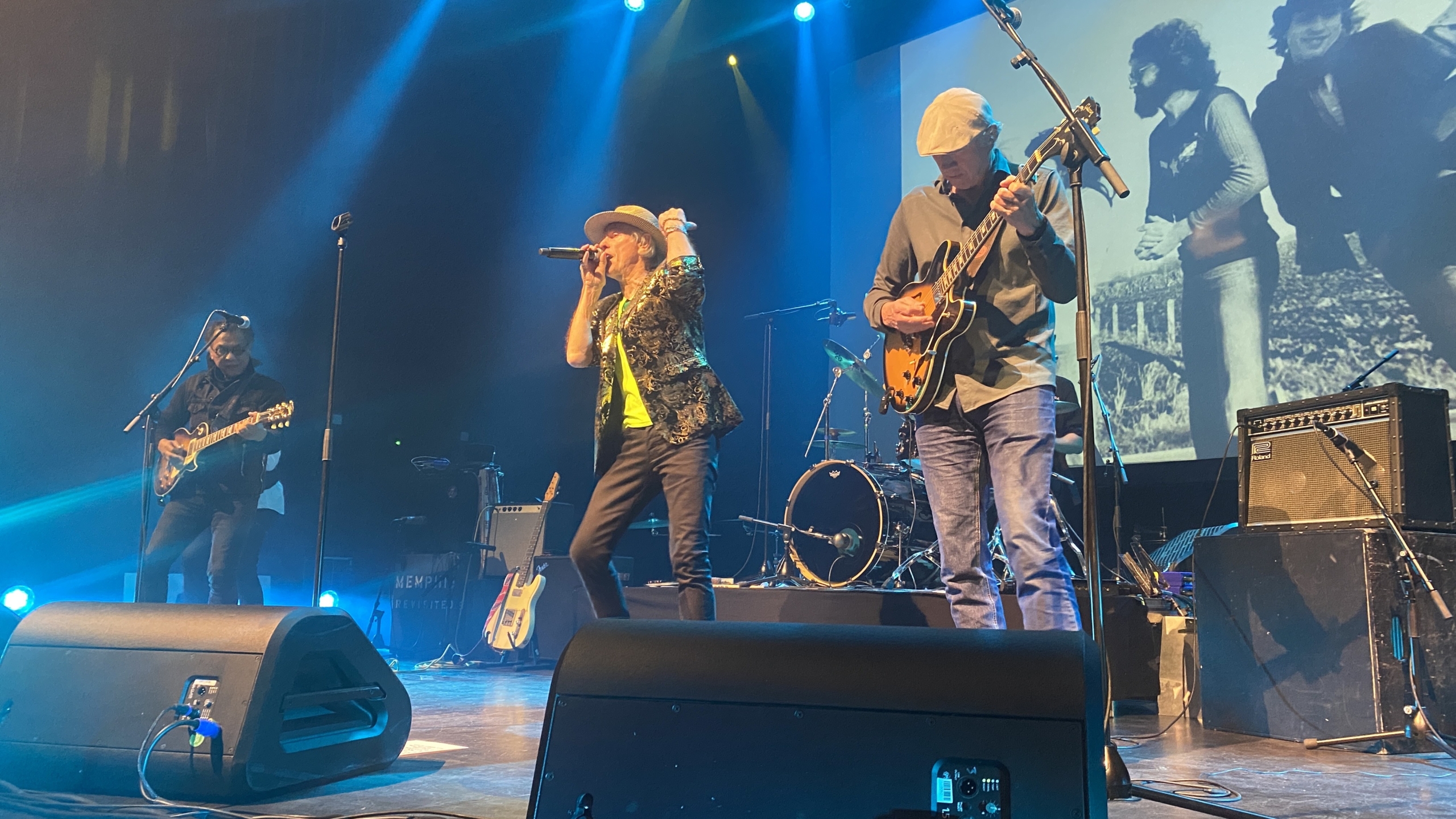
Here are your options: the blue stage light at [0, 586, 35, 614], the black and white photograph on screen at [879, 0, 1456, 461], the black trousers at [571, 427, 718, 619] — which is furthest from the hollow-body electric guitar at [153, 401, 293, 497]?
the black and white photograph on screen at [879, 0, 1456, 461]

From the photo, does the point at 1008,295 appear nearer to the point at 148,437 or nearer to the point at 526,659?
the point at 148,437

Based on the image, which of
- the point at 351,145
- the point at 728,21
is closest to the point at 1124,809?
the point at 351,145

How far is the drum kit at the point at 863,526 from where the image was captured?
5.82 meters

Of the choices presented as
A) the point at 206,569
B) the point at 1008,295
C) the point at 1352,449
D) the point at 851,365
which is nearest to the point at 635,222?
the point at 1008,295

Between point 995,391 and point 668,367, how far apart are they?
44.3 inches

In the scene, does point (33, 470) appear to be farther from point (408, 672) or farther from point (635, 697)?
point (635, 697)

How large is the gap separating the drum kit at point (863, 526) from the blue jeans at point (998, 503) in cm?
274

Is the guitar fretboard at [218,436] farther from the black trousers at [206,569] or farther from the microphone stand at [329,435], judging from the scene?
the microphone stand at [329,435]

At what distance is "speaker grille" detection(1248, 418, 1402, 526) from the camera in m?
3.46

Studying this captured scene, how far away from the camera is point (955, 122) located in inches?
109

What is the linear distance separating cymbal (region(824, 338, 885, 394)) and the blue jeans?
335 cm

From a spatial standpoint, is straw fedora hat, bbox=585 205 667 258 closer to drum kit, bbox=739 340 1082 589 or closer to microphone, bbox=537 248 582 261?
microphone, bbox=537 248 582 261

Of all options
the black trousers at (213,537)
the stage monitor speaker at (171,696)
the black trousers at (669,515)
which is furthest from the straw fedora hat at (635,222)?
the black trousers at (213,537)

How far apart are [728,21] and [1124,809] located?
300 inches
